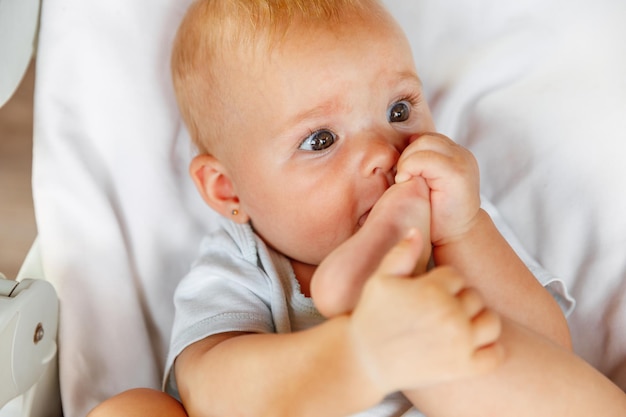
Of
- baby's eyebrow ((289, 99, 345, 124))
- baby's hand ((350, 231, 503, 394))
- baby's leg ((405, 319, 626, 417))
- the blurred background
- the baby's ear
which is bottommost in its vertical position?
the blurred background

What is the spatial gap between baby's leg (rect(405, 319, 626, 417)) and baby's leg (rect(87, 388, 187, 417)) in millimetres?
306

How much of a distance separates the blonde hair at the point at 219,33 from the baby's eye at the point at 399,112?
0.12 meters

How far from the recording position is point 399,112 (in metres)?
1.05

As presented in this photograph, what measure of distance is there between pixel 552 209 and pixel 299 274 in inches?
15.6

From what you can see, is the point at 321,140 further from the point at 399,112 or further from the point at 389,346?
the point at 389,346

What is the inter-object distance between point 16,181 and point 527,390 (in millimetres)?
1269

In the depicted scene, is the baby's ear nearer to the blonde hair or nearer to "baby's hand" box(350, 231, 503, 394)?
the blonde hair

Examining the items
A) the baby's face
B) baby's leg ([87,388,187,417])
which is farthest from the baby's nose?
baby's leg ([87,388,187,417])

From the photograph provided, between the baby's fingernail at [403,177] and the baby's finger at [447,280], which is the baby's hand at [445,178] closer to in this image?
the baby's fingernail at [403,177]

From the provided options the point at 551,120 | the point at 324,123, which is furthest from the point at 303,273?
the point at 551,120

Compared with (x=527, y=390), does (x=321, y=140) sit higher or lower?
higher

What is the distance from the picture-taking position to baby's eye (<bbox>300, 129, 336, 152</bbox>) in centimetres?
101

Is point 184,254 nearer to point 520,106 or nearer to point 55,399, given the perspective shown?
point 55,399

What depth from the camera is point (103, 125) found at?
124 centimetres
